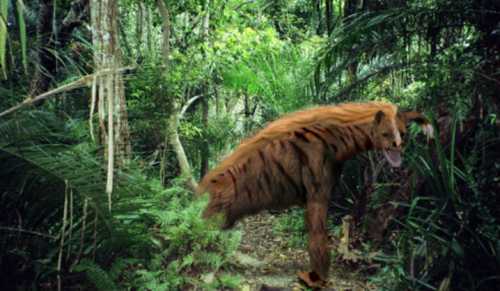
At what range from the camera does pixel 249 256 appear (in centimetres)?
518

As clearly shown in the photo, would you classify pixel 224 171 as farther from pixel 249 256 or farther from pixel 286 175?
pixel 249 256

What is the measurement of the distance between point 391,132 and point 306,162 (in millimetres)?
613

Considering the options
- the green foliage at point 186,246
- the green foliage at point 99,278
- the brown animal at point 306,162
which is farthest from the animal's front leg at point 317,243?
the green foliage at point 99,278

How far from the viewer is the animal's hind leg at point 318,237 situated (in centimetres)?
353

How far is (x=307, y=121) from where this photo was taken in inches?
145

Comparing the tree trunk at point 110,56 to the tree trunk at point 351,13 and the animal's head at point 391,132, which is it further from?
the tree trunk at point 351,13

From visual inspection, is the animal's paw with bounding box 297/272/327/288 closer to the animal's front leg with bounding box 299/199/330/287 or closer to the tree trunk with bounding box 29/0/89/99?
the animal's front leg with bounding box 299/199/330/287

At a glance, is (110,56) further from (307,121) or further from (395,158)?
(395,158)

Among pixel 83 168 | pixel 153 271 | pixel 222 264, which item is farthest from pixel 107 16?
pixel 222 264

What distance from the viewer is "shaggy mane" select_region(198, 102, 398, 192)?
3.60 m

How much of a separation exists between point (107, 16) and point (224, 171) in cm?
146

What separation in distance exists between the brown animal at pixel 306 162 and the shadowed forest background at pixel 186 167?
352 millimetres

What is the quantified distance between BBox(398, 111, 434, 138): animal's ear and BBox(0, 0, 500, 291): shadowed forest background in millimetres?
140

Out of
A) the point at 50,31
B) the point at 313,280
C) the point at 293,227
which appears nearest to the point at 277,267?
the point at 293,227
